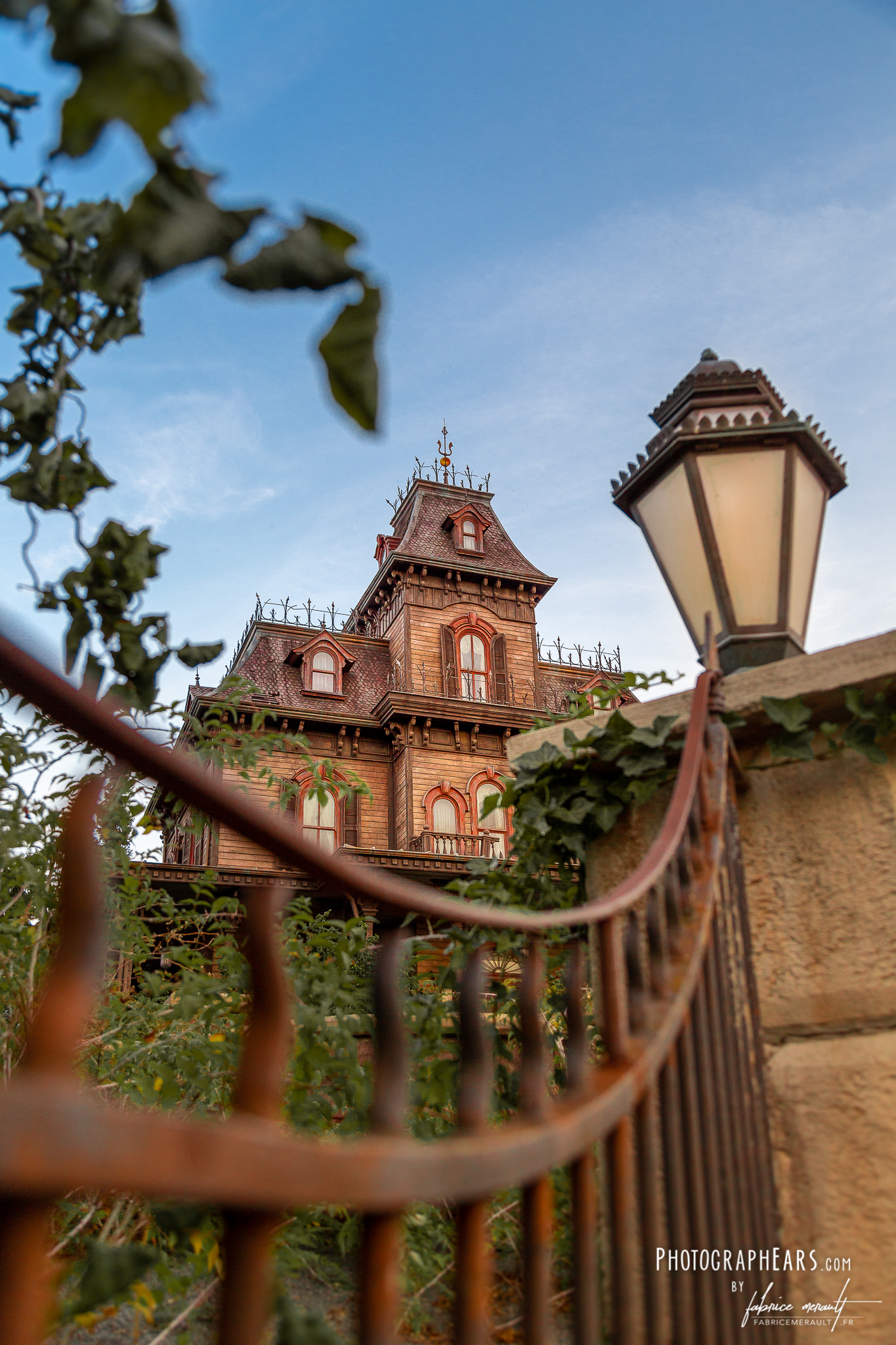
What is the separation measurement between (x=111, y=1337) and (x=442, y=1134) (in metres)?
0.84

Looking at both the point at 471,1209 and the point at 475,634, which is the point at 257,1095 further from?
the point at 475,634

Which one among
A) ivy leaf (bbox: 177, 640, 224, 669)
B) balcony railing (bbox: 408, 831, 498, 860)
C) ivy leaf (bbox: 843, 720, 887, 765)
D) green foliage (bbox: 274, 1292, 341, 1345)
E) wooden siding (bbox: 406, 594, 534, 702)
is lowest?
green foliage (bbox: 274, 1292, 341, 1345)

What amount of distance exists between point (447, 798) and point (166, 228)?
66.1ft

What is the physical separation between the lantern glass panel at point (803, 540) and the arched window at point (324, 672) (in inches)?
764

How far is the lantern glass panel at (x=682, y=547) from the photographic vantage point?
2.67 metres

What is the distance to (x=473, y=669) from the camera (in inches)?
883

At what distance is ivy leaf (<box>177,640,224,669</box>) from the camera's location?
1.58m

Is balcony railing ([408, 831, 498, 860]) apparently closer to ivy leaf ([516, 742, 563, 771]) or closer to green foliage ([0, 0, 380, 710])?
ivy leaf ([516, 742, 563, 771])

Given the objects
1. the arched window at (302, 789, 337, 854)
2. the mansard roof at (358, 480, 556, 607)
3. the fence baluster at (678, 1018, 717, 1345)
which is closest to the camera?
the fence baluster at (678, 1018, 717, 1345)

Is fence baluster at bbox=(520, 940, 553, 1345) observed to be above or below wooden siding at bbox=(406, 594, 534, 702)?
below

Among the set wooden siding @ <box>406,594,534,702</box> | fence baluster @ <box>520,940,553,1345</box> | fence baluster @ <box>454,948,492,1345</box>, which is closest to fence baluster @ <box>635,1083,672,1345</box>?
fence baluster @ <box>520,940,553,1345</box>

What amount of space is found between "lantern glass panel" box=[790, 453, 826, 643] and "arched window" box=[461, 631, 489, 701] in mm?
19164

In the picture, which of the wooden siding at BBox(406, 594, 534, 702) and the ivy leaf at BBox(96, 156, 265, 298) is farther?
the wooden siding at BBox(406, 594, 534, 702)

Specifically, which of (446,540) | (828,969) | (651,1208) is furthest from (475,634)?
(651,1208)
